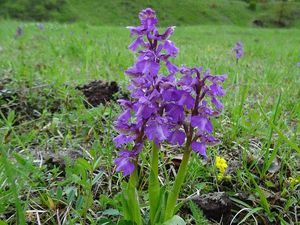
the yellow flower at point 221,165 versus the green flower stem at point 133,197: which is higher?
the green flower stem at point 133,197

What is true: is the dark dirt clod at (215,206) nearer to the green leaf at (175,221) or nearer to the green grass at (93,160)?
the green grass at (93,160)

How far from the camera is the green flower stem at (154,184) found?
143 centimetres

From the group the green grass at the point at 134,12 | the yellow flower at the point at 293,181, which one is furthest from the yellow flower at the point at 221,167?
the green grass at the point at 134,12

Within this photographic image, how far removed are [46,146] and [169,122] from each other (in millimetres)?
1390

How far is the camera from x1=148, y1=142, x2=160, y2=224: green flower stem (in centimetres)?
143

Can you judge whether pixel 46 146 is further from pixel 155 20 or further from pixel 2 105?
pixel 155 20

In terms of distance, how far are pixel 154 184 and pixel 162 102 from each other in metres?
0.30

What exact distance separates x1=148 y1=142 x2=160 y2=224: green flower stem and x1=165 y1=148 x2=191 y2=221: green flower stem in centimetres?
5

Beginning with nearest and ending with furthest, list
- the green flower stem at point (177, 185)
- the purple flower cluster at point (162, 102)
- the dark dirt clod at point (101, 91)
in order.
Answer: the purple flower cluster at point (162, 102) → the green flower stem at point (177, 185) → the dark dirt clod at point (101, 91)

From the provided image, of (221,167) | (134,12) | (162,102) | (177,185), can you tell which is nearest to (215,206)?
(221,167)

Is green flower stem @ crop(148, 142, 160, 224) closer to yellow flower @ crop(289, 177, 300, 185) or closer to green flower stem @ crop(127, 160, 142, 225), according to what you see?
green flower stem @ crop(127, 160, 142, 225)

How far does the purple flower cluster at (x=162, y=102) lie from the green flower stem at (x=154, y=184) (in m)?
0.05

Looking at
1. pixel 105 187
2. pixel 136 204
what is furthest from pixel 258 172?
pixel 136 204

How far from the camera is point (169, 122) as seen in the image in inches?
53.9
